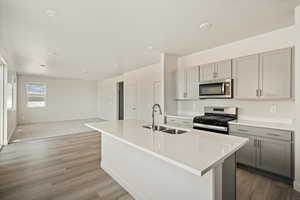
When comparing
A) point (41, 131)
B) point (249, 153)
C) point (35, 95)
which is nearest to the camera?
point (249, 153)

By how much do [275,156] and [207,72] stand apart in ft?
6.70

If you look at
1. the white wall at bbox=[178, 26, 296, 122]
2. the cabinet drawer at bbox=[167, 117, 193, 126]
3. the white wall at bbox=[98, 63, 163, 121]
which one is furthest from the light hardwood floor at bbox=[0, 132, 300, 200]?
the white wall at bbox=[98, 63, 163, 121]

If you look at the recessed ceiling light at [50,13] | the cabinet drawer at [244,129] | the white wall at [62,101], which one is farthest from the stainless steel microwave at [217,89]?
the white wall at [62,101]

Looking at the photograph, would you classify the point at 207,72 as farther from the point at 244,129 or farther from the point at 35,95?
the point at 35,95

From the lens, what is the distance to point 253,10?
6.95 feet

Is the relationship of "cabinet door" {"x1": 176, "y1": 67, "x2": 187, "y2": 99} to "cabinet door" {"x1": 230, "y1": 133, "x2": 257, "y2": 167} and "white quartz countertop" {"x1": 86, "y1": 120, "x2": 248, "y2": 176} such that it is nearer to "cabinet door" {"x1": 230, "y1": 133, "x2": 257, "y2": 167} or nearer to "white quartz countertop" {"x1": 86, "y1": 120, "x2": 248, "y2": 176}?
"cabinet door" {"x1": 230, "y1": 133, "x2": 257, "y2": 167}

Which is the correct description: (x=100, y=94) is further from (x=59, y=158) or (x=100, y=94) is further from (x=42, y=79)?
(x=59, y=158)

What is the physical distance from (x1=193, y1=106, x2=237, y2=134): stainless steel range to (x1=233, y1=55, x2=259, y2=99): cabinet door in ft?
1.57

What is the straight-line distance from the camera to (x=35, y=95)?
7801mm

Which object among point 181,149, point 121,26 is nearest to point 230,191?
point 181,149

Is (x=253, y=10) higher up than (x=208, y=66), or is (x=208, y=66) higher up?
(x=253, y=10)

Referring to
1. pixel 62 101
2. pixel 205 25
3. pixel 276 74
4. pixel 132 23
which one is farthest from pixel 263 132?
pixel 62 101

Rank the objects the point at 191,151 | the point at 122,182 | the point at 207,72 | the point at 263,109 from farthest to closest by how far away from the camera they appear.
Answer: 1. the point at 207,72
2. the point at 263,109
3. the point at 122,182
4. the point at 191,151

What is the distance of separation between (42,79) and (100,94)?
10.5 ft
